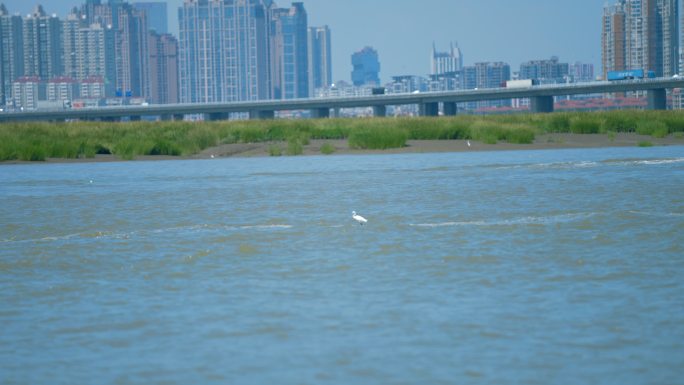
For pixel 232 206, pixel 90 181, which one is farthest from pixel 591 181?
pixel 90 181

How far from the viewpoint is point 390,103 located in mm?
134250

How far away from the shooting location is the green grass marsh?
48969 millimetres

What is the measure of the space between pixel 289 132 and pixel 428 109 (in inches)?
2887

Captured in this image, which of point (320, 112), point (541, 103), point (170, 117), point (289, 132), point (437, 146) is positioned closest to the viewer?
point (437, 146)

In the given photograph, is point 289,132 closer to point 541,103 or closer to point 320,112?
point 541,103

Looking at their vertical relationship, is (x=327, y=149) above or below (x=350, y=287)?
above

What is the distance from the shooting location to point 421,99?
12756cm

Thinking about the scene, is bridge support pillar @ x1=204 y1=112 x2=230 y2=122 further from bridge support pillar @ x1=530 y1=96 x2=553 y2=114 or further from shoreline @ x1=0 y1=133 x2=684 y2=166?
shoreline @ x1=0 y1=133 x2=684 y2=166

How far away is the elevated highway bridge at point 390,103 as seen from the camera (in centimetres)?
12194

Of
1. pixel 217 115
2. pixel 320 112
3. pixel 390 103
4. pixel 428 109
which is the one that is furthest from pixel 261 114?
pixel 428 109

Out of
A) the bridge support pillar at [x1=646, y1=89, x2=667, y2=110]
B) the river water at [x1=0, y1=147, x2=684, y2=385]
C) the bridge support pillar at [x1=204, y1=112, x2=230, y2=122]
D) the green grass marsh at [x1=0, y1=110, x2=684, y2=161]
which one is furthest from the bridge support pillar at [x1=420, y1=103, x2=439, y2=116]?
the river water at [x1=0, y1=147, x2=684, y2=385]

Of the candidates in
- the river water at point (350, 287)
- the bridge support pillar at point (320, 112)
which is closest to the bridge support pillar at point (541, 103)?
the bridge support pillar at point (320, 112)

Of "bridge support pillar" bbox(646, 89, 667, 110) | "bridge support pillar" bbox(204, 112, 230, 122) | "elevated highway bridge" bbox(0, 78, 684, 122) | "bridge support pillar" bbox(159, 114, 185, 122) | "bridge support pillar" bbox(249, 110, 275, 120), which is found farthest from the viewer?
"bridge support pillar" bbox(159, 114, 185, 122)

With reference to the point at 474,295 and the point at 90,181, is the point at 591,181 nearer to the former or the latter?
the point at 90,181
